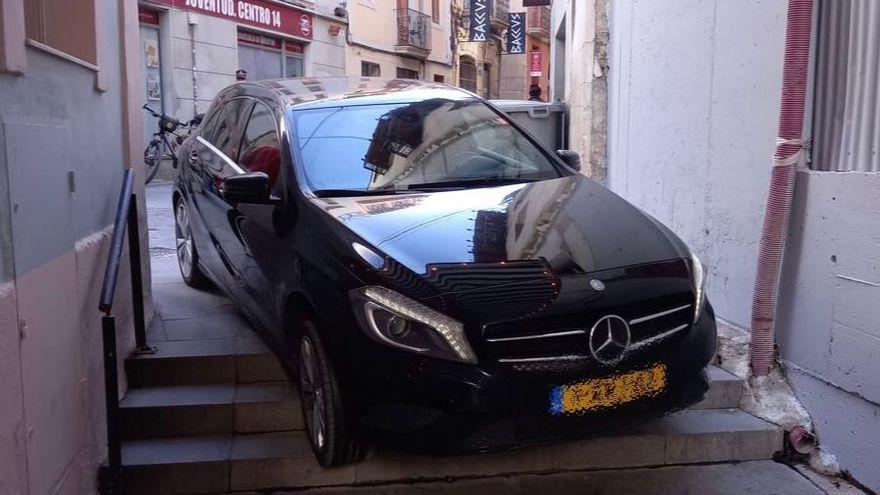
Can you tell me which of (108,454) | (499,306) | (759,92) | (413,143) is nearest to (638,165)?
(759,92)

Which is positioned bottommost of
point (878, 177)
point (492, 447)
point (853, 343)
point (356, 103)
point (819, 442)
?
point (819, 442)

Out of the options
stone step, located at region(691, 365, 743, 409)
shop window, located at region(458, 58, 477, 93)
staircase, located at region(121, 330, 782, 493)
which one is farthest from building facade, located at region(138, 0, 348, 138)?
stone step, located at region(691, 365, 743, 409)

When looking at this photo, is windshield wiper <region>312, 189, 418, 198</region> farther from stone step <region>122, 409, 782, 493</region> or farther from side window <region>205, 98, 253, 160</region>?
side window <region>205, 98, 253, 160</region>

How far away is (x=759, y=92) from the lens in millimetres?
4785

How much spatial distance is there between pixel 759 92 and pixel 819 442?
1.95 meters

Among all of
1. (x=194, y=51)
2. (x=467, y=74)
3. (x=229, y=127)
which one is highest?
(x=467, y=74)

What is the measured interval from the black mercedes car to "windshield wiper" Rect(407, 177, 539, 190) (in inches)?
0.5

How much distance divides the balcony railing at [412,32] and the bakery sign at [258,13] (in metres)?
5.65

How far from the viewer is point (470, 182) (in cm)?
445

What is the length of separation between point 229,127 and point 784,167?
3.43 m

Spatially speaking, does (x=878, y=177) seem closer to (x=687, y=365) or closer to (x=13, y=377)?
(x=687, y=365)

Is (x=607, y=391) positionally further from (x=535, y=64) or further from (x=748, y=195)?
(x=535, y=64)

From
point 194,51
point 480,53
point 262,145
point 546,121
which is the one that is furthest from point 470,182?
point 480,53

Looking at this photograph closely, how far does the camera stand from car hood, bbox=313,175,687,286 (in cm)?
342
